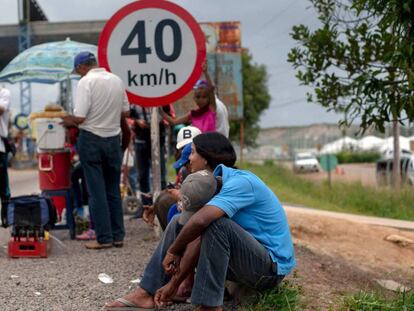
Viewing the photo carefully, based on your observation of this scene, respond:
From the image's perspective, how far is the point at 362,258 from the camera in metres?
8.27

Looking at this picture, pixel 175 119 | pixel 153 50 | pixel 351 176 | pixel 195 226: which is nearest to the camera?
pixel 195 226

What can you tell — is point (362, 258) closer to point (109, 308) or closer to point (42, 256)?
point (42, 256)

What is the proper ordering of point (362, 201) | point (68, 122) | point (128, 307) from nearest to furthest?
point (128, 307) → point (68, 122) → point (362, 201)

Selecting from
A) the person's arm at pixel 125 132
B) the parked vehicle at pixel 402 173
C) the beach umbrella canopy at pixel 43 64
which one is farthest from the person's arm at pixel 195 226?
the parked vehicle at pixel 402 173

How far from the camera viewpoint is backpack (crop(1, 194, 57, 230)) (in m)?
6.43

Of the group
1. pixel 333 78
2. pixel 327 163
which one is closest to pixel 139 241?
pixel 333 78

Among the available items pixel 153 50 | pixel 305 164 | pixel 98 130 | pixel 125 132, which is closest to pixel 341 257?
pixel 125 132

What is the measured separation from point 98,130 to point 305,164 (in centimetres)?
4291

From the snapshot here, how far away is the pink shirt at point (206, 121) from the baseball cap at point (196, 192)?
277cm

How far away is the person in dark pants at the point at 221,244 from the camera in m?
3.73

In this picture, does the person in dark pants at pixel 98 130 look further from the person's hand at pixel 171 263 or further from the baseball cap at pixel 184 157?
the person's hand at pixel 171 263

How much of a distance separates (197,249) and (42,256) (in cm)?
297

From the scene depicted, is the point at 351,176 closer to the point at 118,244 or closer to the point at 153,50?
the point at 118,244

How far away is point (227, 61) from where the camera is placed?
26766mm
